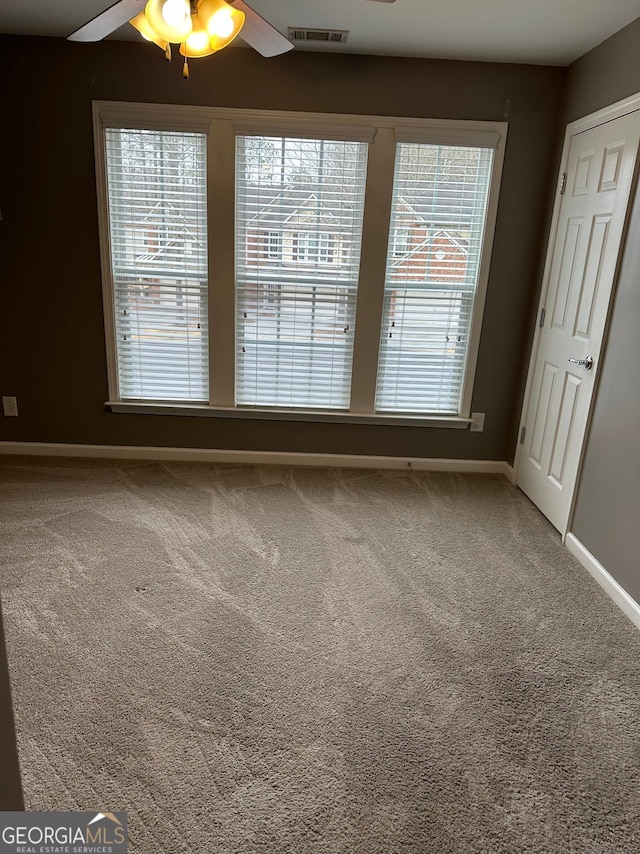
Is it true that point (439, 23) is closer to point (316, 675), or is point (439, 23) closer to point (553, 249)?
point (553, 249)

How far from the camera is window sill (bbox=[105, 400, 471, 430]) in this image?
12.5 feet

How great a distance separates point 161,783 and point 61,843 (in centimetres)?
30

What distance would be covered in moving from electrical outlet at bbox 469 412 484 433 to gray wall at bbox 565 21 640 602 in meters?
0.99

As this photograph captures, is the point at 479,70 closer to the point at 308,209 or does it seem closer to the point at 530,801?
the point at 308,209

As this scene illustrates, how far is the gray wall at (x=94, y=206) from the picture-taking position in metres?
3.26

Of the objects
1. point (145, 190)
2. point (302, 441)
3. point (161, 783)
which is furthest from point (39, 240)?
point (161, 783)

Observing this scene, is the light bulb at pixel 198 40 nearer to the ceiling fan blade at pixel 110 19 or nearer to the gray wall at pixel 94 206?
the ceiling fan blade at pixel 110 19

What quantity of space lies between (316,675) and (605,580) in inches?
59.3

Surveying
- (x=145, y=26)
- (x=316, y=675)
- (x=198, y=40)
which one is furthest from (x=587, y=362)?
(x=145, y=26)

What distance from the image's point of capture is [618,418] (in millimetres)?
2662

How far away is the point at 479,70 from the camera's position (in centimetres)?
327

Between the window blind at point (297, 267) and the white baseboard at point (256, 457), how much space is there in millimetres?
376

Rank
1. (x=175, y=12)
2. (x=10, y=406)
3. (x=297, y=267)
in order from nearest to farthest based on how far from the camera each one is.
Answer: (x=175, y=12) → (x=297, y=267) → (x=10, y=406)

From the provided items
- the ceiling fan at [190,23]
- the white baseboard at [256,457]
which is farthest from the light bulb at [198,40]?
the white baseboard at [256,457]
